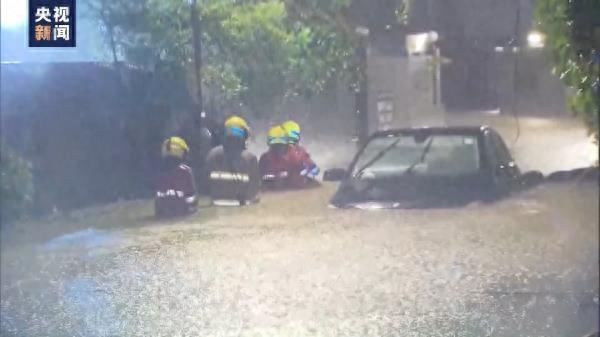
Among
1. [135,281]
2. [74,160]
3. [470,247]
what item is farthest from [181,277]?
[470,247]

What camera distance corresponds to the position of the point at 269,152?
6047 millimetres

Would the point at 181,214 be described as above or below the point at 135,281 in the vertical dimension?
above

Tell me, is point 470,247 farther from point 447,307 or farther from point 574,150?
point 574,150

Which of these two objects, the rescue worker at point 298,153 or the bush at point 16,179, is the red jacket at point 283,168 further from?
the bush at point 16,179

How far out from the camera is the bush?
6.55 metres

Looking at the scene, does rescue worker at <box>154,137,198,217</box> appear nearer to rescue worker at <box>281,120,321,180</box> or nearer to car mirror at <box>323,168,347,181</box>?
rescue worker at <box>281,120,321,180</box>

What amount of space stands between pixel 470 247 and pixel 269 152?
1522mm

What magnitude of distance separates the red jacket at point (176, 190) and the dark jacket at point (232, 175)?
14cm

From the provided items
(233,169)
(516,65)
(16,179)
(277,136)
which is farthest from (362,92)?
(16,179)

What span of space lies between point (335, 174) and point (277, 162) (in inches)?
18.5

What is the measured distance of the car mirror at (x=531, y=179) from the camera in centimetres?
693

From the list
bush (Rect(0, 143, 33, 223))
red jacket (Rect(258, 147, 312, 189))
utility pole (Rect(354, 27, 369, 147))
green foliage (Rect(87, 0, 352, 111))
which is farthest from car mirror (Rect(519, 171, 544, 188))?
bush (Rect(0, 143, 33, 223))

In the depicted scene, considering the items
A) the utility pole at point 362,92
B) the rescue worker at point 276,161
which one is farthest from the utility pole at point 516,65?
the rescue worker at point 276,161

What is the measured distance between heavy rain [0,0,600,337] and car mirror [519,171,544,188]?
0.23 metres
